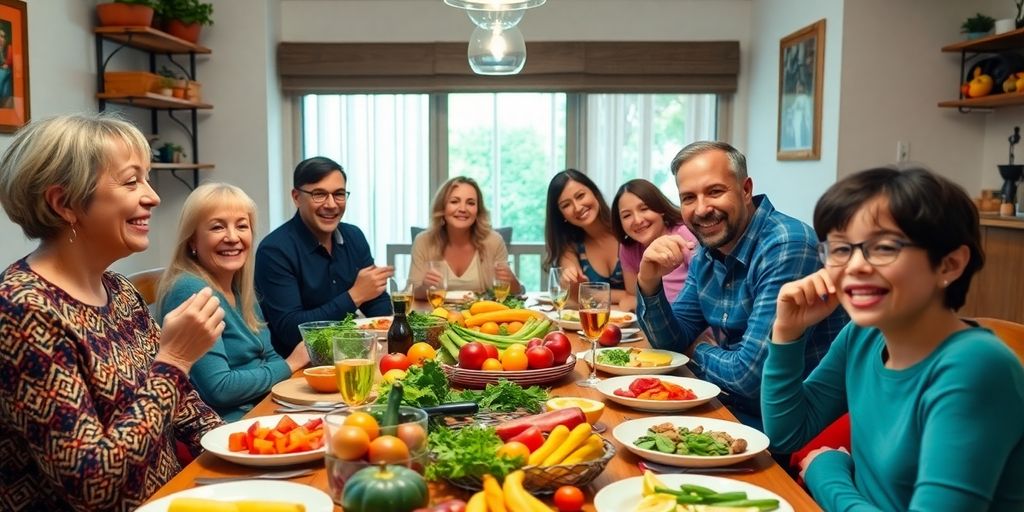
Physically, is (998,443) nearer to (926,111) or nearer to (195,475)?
(195,475)

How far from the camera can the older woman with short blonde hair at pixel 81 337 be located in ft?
4.32

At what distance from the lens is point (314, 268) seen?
3.23 meters

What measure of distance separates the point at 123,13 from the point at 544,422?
389 centimetres

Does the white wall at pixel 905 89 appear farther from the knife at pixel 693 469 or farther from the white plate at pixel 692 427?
the knife at pixel 693 469

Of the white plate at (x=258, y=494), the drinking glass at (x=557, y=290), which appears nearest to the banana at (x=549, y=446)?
the white plate at (x=258, y=494)

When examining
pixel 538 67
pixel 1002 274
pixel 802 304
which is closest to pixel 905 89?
pixel 1002 274

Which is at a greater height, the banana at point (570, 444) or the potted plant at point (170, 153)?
the potted plant at point (170, 153)

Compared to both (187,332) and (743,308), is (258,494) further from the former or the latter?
(743,308)

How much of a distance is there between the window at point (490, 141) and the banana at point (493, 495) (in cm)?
474

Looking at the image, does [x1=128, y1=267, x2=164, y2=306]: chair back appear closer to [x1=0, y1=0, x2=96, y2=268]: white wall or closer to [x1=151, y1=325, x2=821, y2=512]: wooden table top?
[x1=0, y1=0, x2=96, y2=268]: white wall

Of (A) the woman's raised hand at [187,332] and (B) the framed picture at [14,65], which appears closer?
(A) the woman's raised hand at [187,332]

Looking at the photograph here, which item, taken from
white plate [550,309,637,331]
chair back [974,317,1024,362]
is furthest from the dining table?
white plate [550,309,637,331]

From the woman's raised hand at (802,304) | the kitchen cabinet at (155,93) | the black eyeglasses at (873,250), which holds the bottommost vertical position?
the woman's raised hand at (802,304)

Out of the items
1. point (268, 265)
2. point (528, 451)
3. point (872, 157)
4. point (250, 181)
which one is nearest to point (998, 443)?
point (528, 451)
